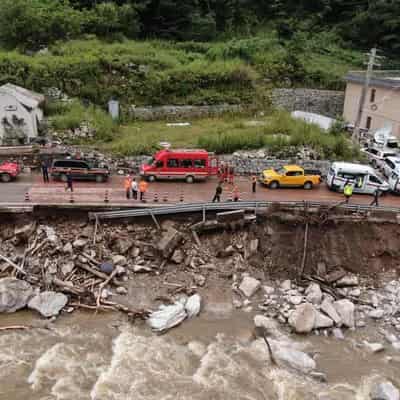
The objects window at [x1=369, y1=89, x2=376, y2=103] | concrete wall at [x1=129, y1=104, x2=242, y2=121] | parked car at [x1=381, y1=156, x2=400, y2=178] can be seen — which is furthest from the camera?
window at [x1=369, y1=89, x2=376, y2=103]

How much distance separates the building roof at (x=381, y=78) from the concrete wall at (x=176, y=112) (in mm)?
12306

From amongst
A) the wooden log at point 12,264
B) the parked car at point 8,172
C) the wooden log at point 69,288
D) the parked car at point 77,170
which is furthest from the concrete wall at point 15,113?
the wooden log at point 69,288

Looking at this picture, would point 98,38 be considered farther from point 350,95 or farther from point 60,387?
point 60,387

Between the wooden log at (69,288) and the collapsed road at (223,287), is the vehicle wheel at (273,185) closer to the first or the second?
the collapsed road at (223,287)

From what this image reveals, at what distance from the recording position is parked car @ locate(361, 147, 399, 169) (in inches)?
1226

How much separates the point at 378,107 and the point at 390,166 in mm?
11397

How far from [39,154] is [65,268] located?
425 inches

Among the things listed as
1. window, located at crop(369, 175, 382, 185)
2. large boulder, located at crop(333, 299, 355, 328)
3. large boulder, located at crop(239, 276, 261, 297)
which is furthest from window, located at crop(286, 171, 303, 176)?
large boulder, located at crop(333, 299, 355, 328)

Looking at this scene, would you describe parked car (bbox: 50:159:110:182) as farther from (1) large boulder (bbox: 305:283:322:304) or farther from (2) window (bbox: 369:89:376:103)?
(2) window (bbox: 369:89:376:103)

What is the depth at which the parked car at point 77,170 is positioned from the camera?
26.1m

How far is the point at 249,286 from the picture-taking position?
806 inches

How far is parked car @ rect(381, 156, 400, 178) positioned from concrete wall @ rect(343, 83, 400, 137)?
7.87m

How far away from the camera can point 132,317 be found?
18.5 metres

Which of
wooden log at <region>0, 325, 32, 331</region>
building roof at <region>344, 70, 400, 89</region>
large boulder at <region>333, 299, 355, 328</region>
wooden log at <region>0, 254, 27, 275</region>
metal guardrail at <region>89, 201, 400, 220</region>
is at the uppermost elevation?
building roof at <region>344, 70, 400, 89</region>
